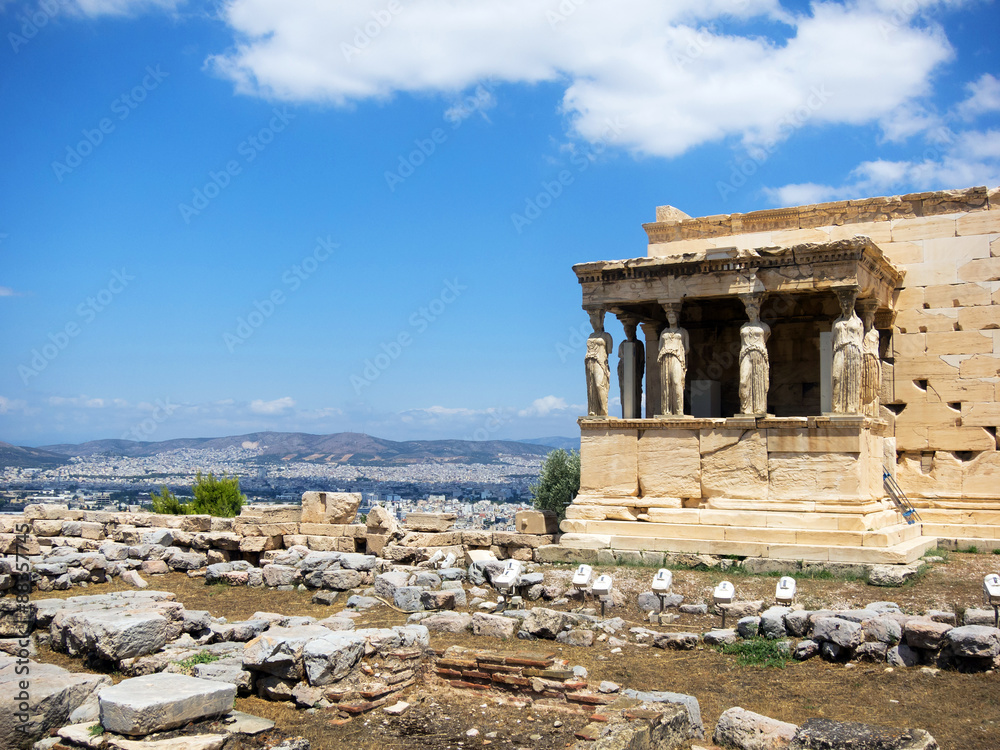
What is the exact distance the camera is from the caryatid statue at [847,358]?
15172mm

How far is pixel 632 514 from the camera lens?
16.2 metres

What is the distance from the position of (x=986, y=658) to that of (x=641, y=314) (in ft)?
35.4

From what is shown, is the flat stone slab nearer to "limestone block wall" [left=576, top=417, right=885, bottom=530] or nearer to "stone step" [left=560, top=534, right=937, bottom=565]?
"stone step" [left=560, top=534, right=937, bottom=565]

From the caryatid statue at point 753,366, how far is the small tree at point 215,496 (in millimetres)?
13493

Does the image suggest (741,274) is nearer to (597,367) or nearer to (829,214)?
(597,367)

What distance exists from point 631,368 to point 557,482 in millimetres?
13752

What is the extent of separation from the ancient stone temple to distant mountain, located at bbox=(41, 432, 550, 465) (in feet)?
176

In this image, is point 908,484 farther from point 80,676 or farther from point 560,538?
point 80,676

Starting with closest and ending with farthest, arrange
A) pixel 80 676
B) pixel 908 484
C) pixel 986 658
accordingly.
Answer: pixel 80 676 < pixel 986 658 < pixel 908 484

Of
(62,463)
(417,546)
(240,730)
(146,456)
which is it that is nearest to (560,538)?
(417,546)

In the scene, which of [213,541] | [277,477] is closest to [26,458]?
[277,477]

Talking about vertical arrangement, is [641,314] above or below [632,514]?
above

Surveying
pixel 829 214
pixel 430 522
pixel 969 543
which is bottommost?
pixel 969 543

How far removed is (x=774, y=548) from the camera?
14.5 m
